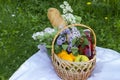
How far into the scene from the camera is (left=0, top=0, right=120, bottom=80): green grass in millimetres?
3740

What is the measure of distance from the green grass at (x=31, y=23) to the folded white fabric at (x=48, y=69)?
411 millimetres

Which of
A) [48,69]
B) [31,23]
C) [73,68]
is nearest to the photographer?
[73,68]

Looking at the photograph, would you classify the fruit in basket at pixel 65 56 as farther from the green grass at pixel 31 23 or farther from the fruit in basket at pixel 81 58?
the green grass at pixel 31 23

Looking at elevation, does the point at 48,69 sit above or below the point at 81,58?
below

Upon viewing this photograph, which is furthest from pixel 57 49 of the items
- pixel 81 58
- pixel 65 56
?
pixel 81 58

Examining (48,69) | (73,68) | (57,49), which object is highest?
(57,49)

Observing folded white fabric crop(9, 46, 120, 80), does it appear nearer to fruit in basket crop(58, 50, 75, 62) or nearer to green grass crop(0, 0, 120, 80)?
fruit in basket crop(58, 50, 75, 62)

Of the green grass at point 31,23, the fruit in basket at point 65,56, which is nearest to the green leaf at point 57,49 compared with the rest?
the fruit in basket at point 65,56

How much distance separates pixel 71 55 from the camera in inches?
114

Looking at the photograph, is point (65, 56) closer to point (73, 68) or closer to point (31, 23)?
point (73, 68)

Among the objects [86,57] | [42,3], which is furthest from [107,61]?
[42,3]

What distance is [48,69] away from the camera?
309 centimetres

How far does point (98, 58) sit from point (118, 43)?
28.7 inches

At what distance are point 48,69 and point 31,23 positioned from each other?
1.22m
